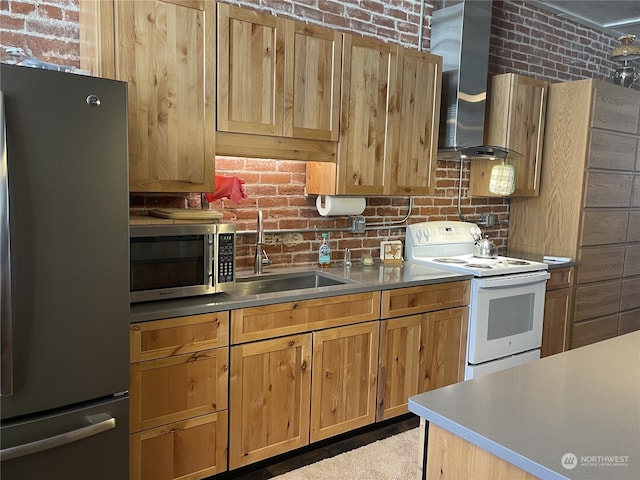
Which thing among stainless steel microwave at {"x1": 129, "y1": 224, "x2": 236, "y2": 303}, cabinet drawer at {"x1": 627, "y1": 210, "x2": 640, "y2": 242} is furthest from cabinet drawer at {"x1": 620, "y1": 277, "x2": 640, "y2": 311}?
stainless steel microwave at {"x1": 129, "y1": 224, "x2": 236, "y2": 303}

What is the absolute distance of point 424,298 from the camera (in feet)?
9.84


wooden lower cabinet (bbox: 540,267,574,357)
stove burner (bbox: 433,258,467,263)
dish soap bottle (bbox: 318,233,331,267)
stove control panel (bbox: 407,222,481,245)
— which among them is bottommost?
wooden lower cabinet (bbox: 540,267,574,357)

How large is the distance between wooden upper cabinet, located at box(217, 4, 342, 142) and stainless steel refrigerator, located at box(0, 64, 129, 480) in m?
0.77

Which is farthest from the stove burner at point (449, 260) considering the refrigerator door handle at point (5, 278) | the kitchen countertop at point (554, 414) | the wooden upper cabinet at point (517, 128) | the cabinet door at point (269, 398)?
the refrigerator door handle at point (5, 278)

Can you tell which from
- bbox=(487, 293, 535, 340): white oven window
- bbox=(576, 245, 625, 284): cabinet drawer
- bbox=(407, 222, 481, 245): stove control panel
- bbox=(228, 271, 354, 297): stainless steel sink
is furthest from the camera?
bbox=(576, 245, 625, 284): cabinet drawer

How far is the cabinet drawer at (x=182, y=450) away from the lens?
2.11m

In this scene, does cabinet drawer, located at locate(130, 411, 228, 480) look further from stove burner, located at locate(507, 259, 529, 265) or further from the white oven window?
stove burner, located at locate(507, 259, 529, 265)

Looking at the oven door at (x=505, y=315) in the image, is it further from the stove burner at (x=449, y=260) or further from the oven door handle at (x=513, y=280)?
the stove burner at (x=449, y=260)

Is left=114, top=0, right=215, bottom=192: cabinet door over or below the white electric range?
over

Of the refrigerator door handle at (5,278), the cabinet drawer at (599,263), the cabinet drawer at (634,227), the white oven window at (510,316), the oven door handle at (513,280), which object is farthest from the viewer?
the cabinet drawer at (634,227)

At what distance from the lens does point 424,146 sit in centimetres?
327

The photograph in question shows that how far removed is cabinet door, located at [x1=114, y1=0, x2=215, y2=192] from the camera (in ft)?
7.09

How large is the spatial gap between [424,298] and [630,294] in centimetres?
258

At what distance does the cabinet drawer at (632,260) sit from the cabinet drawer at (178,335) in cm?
369
